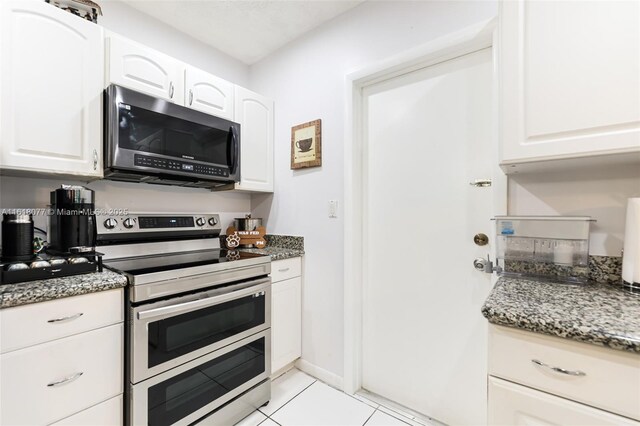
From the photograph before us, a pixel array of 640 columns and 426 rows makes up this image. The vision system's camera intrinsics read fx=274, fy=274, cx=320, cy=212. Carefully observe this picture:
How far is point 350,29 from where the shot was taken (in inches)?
74.2

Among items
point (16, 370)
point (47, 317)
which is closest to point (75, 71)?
point (47, 317)

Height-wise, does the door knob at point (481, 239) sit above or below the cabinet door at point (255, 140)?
below

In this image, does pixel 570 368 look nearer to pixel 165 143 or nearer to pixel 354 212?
pixel 354 212

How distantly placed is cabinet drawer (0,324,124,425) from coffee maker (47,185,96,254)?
1.39ft

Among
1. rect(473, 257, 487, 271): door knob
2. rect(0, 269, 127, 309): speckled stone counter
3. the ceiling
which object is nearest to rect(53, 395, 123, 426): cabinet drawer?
rect(0, 269, 127, 309): speckled stone counter

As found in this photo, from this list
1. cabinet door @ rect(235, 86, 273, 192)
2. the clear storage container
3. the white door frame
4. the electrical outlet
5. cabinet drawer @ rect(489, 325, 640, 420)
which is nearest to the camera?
cabinet drawer @ rect(489, 325, 640, 420)

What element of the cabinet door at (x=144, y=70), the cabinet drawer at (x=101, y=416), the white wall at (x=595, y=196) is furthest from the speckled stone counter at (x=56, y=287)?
the white wall at (x=595, y=196)

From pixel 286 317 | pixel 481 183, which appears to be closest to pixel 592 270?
pixel 481 183

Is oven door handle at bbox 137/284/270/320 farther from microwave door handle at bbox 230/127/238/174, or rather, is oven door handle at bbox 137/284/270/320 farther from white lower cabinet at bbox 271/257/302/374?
microwave door handle at bbox 230/127/238/174

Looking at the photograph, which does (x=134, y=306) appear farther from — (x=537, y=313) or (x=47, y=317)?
(x=537, y=313)

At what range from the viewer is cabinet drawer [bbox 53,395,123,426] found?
41.6 inches

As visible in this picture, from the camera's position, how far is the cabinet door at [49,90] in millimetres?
1197

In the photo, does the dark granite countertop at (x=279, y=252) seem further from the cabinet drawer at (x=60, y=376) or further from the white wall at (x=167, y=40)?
the white wall at (x=167, y=40)

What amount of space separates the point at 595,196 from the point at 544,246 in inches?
10.6
